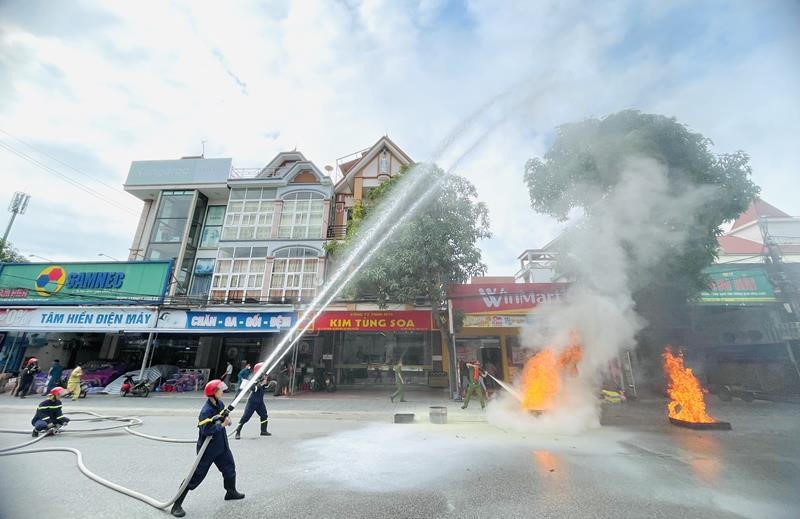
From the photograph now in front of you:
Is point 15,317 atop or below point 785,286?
below

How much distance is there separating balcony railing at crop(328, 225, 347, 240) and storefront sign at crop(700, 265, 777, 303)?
20191 millimetres

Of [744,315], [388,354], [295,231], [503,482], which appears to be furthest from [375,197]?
[744,315]

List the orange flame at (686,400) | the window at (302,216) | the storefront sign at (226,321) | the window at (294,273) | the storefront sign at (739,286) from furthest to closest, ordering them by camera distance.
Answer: the window at (302,216) → the window at (294,273) → the storefront sign at (226,321) → the storefront sign at (739,286) → the orange flame at (686,400)

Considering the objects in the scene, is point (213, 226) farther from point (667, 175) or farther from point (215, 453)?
point (667, 175)

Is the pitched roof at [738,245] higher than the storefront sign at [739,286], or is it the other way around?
the pitched roof at [738,245]

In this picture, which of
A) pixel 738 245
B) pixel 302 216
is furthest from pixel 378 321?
pixel 738 245

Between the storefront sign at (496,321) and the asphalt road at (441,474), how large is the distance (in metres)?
6.71

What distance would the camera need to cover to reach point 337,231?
21656 mm

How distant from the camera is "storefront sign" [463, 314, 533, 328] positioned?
15688 mm

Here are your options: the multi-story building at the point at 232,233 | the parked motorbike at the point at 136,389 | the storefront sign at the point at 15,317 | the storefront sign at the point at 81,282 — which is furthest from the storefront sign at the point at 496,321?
the storefront sign at the point at 15,317

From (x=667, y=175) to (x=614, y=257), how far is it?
168 inches

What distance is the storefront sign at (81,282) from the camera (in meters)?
18.9

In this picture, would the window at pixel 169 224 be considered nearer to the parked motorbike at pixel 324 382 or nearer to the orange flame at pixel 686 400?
the parked motorbike at pixel 324 382

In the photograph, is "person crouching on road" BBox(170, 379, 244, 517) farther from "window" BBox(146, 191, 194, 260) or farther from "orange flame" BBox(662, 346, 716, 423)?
"window" BBox(146, 191, 194, 260)
